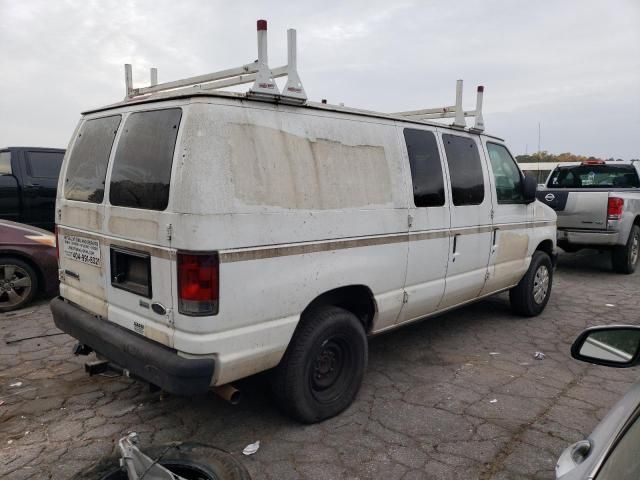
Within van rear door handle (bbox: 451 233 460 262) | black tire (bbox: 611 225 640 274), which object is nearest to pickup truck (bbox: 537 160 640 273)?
black tire (bbox: 611 225 640 274)

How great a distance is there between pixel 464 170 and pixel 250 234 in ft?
8.11

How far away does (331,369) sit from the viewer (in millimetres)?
3346

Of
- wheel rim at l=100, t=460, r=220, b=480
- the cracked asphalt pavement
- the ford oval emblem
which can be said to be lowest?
the cracked asphalt pavement

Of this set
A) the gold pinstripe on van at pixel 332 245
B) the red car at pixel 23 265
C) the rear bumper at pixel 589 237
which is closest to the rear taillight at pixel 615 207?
the rear bumper at pixel 589 237

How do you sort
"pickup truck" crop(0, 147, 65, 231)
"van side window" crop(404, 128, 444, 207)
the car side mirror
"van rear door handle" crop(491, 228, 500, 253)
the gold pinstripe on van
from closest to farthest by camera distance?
the car side mirror < the gold pinstripe on van < "van side window" crop(404, 128, 444, 207) < "van rear door handle" crop(491, 228, 500, 253) < "pickup truck" crop(0, 147, 65, 231)

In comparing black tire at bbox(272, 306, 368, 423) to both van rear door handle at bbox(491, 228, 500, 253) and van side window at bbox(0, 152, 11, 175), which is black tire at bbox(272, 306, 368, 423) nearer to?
van rear door handle at bbox(491, 228, 500, 253)

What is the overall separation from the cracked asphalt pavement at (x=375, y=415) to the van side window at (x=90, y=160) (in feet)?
4.96

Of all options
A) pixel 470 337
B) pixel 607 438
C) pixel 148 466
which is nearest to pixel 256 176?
pixel 148 466

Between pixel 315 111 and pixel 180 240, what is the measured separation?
4.16ft

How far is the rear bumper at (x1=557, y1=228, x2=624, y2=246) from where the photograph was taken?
7.80 m

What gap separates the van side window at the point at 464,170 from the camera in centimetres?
420

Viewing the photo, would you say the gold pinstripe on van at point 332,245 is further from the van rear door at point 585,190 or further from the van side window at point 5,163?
the van side window at point 5,163

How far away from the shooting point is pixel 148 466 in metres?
2.37

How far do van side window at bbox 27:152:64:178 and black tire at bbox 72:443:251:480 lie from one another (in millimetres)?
6546
